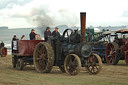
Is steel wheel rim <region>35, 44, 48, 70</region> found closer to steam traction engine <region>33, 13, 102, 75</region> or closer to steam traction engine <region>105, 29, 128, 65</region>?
steam traction engine <region>33, 13, 102, 75</region>

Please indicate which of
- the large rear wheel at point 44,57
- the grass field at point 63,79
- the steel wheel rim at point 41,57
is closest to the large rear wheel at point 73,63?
the grass field at point 63,79

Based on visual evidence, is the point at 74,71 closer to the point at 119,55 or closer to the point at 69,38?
the point at 69,38

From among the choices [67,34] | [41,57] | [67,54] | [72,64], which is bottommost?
[72,64]

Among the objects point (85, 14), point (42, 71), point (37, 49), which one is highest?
point (85, 14)

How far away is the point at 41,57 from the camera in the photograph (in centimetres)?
1207

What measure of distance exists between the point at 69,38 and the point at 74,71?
1.37m

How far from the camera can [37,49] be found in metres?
12.4

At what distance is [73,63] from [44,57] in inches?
60.2

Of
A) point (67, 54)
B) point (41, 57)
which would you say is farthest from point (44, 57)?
point (67, 54)

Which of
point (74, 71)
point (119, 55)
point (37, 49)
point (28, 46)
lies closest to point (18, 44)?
point (28, 46)

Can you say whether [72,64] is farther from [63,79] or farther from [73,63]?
[63,79]

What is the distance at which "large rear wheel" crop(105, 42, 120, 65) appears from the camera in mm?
16188

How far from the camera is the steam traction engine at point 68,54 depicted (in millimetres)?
10938

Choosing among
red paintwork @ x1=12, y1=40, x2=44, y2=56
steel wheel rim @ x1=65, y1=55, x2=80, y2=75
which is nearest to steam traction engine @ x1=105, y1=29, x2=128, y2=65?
red paintwork @ x1=12, y1=40, x2=44, y2=56
